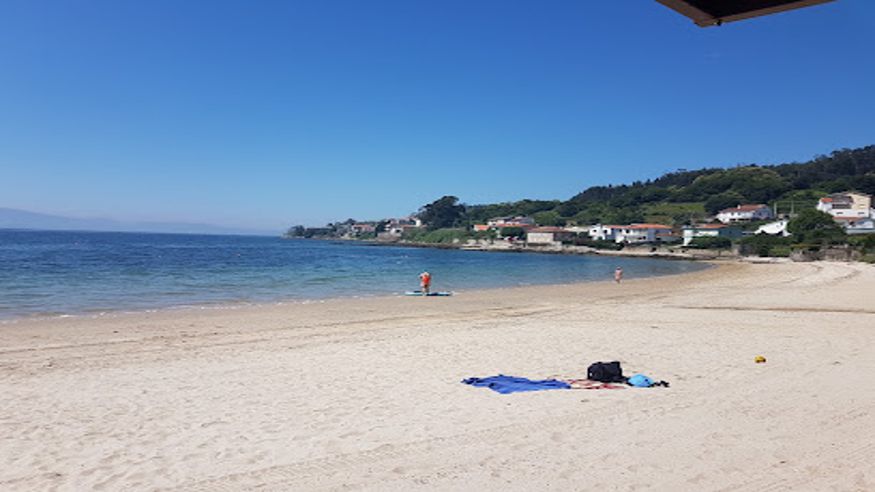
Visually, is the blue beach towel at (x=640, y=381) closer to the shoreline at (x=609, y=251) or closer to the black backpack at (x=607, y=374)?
the black backpack at (x=607, y=374)

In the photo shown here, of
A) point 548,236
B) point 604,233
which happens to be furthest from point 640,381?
point 604,233

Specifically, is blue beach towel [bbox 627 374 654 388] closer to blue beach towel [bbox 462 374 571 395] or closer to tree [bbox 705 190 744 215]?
blue beach towel [bbox 462 374 571 395]

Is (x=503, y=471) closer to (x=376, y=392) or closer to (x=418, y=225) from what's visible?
(x=376, y=392)

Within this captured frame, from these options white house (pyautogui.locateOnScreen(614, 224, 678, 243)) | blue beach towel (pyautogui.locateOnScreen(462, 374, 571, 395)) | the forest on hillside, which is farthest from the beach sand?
the forest on hillside

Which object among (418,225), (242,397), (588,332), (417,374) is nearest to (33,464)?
(242,397)

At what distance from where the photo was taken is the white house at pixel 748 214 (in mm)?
121188

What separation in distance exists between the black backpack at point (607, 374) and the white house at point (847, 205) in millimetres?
117897

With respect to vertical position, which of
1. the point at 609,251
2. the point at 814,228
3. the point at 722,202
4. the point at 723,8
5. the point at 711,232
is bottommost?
the point at 609,251

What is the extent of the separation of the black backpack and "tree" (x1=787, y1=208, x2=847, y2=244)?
262 ft

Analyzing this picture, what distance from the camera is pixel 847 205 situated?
109 metres

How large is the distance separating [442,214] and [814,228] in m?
121

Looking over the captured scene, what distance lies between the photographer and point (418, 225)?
19688 centimetres

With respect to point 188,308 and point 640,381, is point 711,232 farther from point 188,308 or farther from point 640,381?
point 640,381

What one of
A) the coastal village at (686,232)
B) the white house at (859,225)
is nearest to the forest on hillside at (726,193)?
the coastal village at (686,232)
